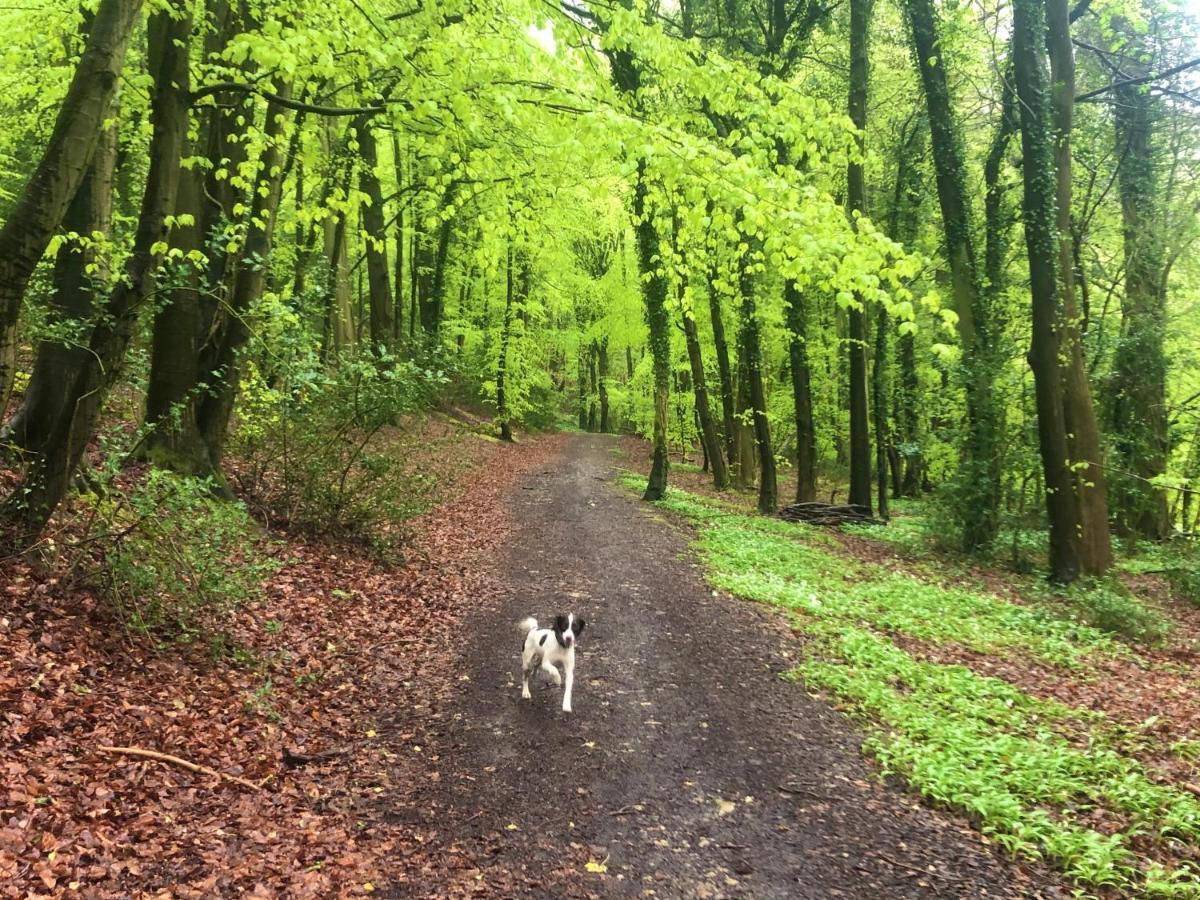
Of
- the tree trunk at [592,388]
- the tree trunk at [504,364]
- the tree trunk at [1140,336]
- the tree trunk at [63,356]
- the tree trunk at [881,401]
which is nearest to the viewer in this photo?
the tree trunk at [63,356]

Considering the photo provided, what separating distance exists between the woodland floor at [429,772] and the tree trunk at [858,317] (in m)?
10.3

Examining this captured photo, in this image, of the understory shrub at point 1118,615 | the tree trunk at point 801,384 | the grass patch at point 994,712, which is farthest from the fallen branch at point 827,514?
the understory shrub at point 1118,615

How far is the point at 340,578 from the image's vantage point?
844 centimetres

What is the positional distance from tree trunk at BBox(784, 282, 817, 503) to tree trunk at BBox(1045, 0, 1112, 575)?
530 centimetres

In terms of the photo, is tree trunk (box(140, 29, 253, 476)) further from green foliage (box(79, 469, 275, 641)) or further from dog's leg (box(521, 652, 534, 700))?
dog's leg (box(521, 652, 534, 700))

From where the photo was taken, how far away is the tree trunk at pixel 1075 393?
11.5 meters

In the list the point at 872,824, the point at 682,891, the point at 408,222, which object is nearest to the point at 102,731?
the point at 682,891

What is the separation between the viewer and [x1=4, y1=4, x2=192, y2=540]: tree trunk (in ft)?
17.7

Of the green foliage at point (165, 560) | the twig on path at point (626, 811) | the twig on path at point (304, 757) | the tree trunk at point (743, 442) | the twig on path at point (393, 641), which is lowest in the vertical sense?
the twig on path at point (626, 811)

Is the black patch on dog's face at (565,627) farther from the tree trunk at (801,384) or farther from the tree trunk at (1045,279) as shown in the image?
the tree trunk at (801,384)

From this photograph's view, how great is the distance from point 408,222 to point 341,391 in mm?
19354

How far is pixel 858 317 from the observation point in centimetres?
1608

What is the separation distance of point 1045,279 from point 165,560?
12964 mm

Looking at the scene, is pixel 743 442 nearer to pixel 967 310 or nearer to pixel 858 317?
pixel 858 317
